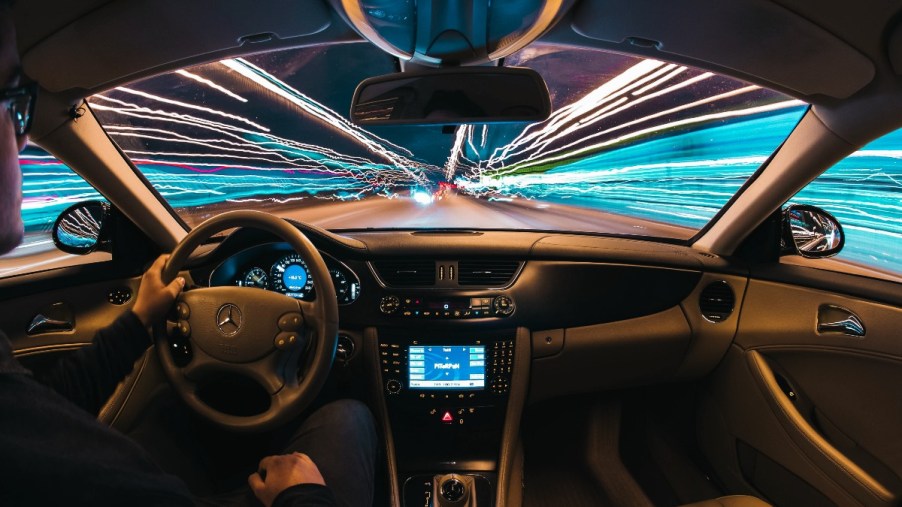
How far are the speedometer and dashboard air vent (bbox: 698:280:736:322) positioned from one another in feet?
7.43

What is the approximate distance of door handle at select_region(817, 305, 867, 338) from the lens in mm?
2572

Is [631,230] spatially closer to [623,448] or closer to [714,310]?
[714,310]

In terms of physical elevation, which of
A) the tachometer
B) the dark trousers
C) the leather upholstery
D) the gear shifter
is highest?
the tachometer

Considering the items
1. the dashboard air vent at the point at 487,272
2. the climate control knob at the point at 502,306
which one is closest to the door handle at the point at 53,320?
the dashboard air vent at the point at 487,272

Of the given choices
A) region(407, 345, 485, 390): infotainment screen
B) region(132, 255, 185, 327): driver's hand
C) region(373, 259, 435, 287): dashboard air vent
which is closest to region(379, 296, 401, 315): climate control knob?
region(373, 259, 435, 287): dashboard air vent

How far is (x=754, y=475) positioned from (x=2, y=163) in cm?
352

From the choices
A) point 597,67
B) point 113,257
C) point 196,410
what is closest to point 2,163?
point 196,410

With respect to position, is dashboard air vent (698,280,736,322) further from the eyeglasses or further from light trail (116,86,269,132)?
light trail (116,86,269,132)

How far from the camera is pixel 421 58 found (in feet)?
7.41

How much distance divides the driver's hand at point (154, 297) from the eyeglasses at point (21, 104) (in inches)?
34.2

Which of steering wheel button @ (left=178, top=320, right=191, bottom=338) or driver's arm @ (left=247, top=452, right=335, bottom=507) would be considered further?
steering wheel button @ (left=178, top=320, right=191, bottom=338)

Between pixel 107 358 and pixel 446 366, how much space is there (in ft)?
5.33

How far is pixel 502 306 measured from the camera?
3.04 metres

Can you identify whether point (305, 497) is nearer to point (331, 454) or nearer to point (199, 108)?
point (331, 454)
